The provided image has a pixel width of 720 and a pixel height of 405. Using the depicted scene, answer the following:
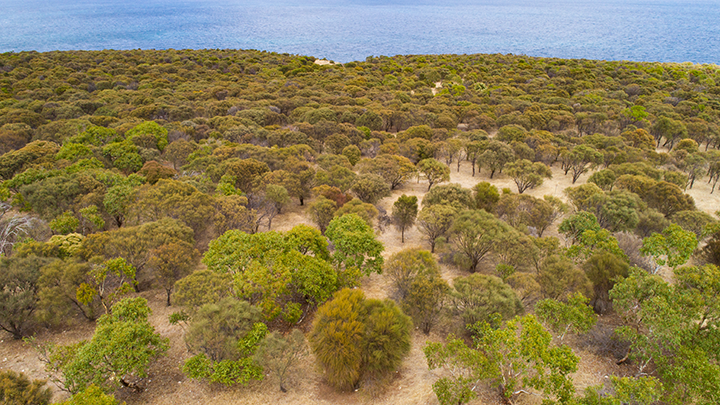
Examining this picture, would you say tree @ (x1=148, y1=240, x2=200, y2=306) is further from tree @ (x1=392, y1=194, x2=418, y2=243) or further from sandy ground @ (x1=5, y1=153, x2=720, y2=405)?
tree @ (x1=392, y1=194, x2=418, y2=243)

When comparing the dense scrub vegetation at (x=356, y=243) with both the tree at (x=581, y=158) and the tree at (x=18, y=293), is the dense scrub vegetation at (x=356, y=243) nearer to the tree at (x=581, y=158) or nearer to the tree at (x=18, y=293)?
the tree at (x=18, y=293)

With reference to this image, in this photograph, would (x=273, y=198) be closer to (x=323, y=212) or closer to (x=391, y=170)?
(x=323, y=212)

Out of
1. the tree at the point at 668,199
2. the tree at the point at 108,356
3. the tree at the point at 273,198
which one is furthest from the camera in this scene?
the tree at the point at 273,198

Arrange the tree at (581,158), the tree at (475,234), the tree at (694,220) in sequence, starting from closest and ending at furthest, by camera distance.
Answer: the tree at (475,234), the tree at (694,220), the tree at (581,158)

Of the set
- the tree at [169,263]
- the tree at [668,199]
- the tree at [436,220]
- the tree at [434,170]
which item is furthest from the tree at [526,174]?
the tree at [169,263]

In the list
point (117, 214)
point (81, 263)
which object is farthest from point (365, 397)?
point (117, 214)

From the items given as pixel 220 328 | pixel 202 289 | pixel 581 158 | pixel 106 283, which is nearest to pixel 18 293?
pixel 106 283

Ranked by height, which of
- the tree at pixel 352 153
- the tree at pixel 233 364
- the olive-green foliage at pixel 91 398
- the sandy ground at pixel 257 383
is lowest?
the sandy ground at pixel 257 383
